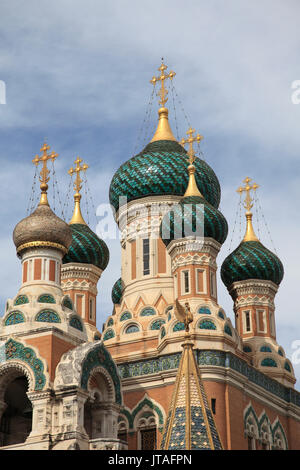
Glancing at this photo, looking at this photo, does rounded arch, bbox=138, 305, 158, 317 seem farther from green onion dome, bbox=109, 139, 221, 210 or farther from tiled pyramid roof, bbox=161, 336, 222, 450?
tiled pyramid roof, bbox=161, 336, 222, 450

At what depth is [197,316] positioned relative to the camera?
21.4 metres

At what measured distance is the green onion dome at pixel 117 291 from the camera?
25.2m

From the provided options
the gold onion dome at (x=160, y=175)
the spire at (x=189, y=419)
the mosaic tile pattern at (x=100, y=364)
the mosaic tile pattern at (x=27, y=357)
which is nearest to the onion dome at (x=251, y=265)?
the gold onion dome at (x=160, y=175)

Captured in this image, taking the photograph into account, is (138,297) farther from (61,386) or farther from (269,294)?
(61,386)

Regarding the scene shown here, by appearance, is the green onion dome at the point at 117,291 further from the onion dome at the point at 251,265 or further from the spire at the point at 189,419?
the spire at the point at 189,419

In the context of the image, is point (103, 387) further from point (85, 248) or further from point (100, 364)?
point (85, 248)

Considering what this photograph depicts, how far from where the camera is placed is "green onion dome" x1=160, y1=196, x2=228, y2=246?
22.4 metres

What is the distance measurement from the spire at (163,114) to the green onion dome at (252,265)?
145 inches

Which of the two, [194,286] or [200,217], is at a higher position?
[200,217]

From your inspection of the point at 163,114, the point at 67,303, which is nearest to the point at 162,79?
the point at 163,114

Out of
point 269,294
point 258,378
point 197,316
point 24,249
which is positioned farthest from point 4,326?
point 269,294

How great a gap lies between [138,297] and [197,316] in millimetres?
2718

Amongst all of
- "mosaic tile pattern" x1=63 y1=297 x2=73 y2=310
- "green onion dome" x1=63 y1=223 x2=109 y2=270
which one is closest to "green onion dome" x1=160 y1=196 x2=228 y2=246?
"green onion dome" x1=63 y1=223 x2=109 y2=270

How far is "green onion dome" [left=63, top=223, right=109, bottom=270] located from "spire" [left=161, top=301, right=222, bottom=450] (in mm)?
10704
